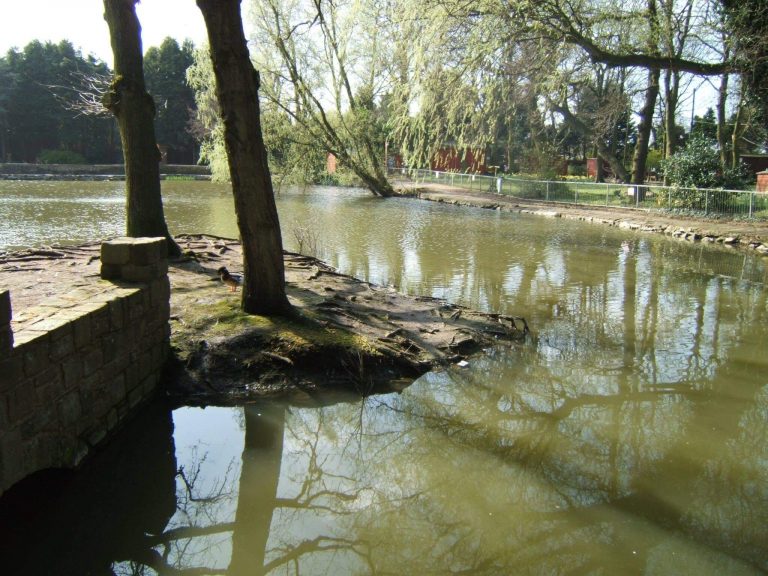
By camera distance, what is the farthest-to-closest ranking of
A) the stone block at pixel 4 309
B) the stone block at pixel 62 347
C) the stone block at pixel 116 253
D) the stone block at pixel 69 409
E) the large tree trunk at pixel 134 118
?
1. the large tree trunk at pixel 134 118
2. the stone block at pixel 116 253
3. the stone block at pixel 69 409
4. the stone block at pixel 62 347
5. the stone block at pixel 4 309

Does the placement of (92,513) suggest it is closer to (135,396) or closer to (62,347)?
(62,347)

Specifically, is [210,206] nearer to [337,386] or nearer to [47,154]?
[337,386]

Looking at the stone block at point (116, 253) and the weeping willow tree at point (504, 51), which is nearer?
the stone block at point (116, 253)

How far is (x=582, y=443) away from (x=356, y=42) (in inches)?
991

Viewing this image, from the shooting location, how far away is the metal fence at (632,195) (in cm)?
2025

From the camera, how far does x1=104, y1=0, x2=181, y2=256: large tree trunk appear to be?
9.04m

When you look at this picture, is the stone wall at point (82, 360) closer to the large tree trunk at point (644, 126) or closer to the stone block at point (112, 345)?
the stone block at point (112, 345)

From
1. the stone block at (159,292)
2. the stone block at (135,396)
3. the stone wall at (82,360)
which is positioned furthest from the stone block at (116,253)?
the stone block at (135,396)

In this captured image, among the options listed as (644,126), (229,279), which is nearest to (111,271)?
(229,279)

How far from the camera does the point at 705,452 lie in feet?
16.5

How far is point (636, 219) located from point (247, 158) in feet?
64.7

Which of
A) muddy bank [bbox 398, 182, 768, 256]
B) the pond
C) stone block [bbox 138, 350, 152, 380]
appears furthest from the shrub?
stone block [bbox 138, 350, 152, 380]

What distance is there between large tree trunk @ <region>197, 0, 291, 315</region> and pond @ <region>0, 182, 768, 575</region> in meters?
1.57

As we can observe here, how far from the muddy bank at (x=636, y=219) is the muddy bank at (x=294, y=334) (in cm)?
1236
